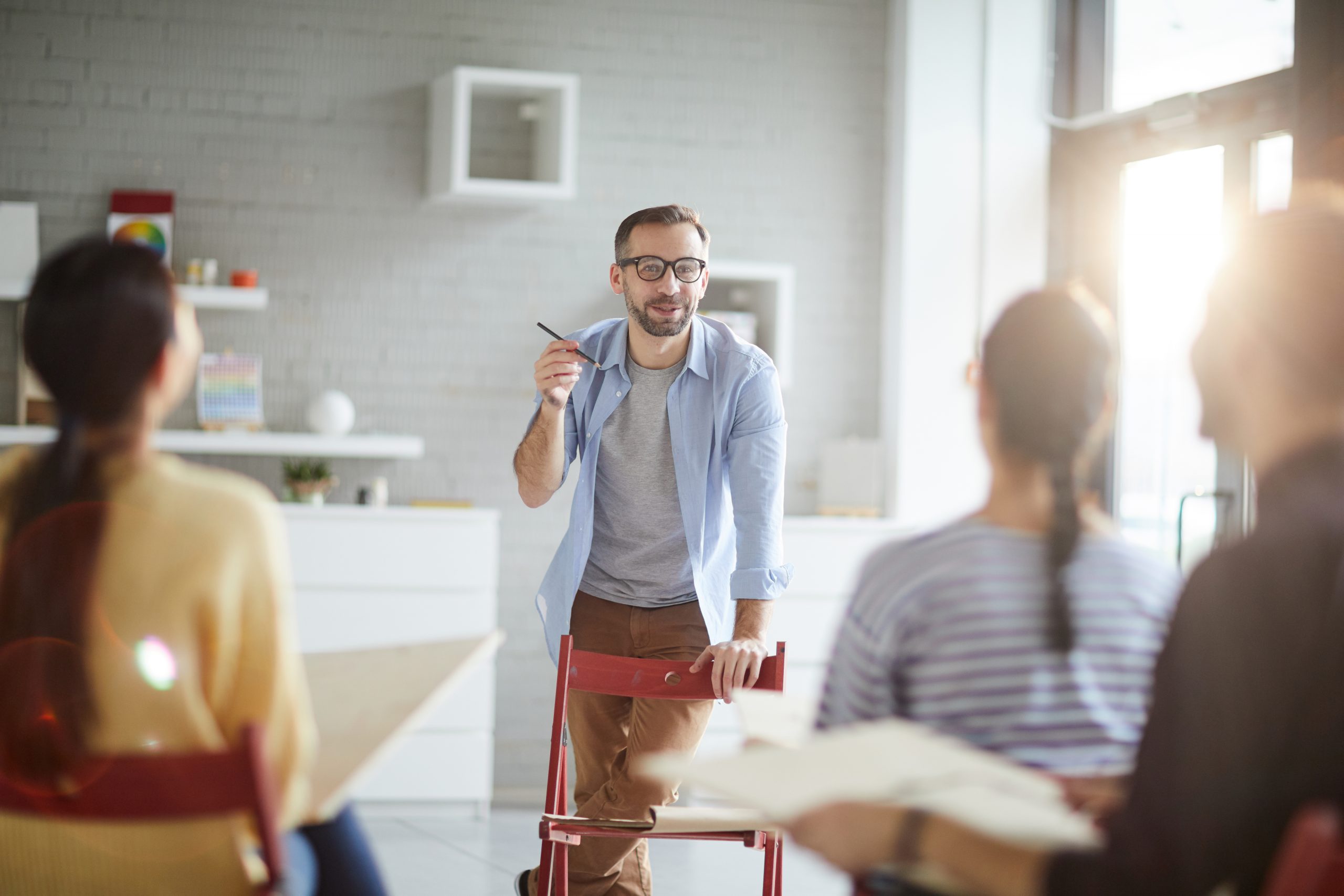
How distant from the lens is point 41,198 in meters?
4.55

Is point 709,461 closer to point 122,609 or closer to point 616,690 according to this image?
point 616,690

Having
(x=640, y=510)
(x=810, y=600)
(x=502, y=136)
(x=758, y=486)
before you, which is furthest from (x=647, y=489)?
(x=502, y=136)

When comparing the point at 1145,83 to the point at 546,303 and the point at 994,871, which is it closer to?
the point at 546,303

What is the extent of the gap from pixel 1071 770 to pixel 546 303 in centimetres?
375

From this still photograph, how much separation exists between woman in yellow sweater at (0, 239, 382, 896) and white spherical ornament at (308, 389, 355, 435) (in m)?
3.26

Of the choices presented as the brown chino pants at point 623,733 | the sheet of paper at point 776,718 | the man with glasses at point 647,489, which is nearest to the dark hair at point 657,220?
the man with glasses at point 647,489

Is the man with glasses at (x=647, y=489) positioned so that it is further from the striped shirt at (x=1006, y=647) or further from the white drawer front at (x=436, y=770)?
the white drawer front at (x=436, y=770)

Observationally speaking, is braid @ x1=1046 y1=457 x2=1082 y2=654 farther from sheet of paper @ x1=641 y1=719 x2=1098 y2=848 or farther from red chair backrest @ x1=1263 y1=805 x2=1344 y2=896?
red chair backrest @ x1=1263 y1=805 x2=1344 y2=896

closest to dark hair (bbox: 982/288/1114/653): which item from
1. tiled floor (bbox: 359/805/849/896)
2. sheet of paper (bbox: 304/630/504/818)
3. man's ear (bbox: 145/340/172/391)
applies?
sheet of paper (bbox: 304/630/504/818)

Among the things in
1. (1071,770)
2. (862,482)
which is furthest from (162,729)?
(862,482)

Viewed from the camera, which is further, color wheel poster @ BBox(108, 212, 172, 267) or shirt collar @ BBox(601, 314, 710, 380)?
color wheel poster @ BBox(108, 212, 172, 267)

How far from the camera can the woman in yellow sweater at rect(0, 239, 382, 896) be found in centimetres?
126

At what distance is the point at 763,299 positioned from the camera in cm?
485

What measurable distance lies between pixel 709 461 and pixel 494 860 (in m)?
1.79
